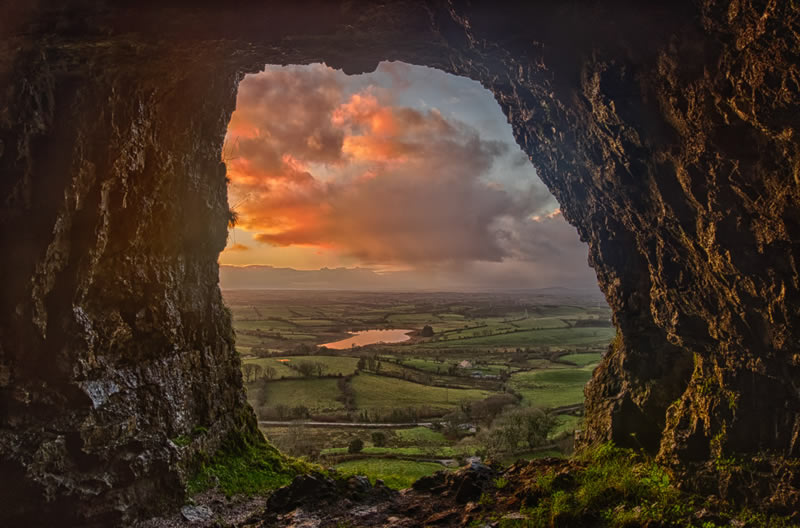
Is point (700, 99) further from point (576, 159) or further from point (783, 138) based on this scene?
point (576, 159)

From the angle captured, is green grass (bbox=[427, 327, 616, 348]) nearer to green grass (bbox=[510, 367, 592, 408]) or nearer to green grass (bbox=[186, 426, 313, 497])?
green grass (bbox=[510, 367, 592, 408])

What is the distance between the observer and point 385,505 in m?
15.0

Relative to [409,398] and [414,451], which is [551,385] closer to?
[409,398]

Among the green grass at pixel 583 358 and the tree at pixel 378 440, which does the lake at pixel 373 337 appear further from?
the tree at pixel 378 440

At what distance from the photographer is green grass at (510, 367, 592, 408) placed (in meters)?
61.3

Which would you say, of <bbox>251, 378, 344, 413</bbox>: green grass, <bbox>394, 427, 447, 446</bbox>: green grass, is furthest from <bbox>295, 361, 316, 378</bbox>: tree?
<bbox>394, 427, 447, 446</bbox>: green grass

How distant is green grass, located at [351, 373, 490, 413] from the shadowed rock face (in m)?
45.9

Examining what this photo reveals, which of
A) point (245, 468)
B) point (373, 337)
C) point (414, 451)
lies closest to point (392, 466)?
point (414, 451)

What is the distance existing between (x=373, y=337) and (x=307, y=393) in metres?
107

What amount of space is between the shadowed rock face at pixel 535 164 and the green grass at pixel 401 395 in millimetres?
45934

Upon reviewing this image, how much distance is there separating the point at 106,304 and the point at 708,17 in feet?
66.7

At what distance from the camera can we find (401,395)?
2746 inches

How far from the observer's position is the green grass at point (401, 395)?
63.0 meters

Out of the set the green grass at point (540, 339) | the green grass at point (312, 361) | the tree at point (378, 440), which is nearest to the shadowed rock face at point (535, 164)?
the tree at point (378, 440)
